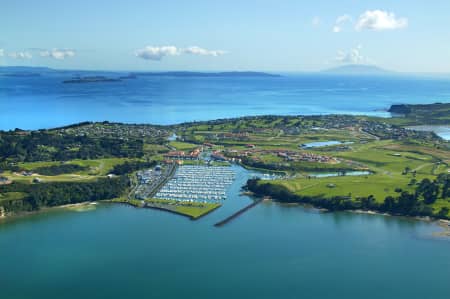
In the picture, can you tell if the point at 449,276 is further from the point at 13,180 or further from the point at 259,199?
the point at 13,180

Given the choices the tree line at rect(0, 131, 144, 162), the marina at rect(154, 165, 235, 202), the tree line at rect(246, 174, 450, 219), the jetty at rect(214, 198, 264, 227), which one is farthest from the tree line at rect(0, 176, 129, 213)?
the tree line at rect(246, 174, 450, 219)

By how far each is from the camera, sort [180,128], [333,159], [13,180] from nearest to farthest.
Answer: [13,180]
[333,159]
[180,128]

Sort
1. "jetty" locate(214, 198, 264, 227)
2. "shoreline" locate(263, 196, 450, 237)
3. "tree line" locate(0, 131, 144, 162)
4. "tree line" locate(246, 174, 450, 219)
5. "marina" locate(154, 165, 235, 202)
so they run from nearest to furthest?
1. "shoreline" locate(263, 196, 450, 237)
2. "jetty" locate(214, 198, 264, 227)
3. "tree line" locate(246, 174, 450, 219)
4. "marina" locate(154, 165, 235, 202)
5. "tree line" locate(0, 131, 144, 162)

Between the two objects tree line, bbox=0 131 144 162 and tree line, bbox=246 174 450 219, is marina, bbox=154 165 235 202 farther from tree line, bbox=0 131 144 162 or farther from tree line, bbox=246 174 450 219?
tree line, bbox=0 131 144 162

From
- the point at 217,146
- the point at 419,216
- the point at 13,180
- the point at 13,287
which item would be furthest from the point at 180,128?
the point at 13,287

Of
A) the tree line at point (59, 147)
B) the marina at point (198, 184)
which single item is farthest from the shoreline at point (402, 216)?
the tree line at point (59, 147)

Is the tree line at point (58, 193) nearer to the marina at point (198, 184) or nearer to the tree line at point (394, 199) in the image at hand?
the marina at point (198, 184)
